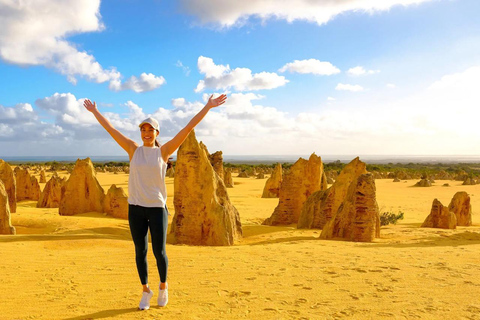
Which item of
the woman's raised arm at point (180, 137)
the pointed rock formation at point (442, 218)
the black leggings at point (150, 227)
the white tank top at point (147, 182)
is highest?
the woman's raised arm at point (180, 137)

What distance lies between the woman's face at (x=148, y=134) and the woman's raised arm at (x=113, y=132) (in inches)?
7.6

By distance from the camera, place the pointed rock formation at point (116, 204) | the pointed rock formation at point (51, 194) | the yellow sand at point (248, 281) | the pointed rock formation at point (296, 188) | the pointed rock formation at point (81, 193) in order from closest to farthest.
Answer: the yellow sand at point (248, 281) → the pointed rock formation at point (296, 188) → the pointed rock formation at point (116, 204) → the pointed rock formation at point (81, 193) → the pointed rock formation at point (51, 194)

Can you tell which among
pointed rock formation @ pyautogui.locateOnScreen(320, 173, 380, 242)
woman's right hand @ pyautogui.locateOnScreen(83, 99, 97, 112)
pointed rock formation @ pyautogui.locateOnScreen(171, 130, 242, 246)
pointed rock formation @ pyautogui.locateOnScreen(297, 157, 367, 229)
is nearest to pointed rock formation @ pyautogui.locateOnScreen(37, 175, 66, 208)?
pointed rock formation @ pyautogui.locateOnScreen(171, 130, 242, 246)

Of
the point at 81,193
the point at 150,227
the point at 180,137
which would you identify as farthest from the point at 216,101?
the point at 81,193

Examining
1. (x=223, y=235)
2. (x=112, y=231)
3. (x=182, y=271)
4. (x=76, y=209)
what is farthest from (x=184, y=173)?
(x=76, y=209)

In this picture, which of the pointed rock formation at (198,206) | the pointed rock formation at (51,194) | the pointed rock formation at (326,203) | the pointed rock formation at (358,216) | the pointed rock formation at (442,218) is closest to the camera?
the pointed rock formation at (198,206)

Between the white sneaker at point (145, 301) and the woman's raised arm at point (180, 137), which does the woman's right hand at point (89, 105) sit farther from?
the white sneaker at point (145, 301)

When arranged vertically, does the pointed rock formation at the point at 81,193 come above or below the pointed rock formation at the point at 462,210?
above

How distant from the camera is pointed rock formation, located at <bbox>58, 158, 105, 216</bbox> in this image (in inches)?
564

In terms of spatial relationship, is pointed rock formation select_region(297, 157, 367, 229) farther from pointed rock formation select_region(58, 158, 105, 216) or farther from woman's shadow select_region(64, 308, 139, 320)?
woman's shadow select_region(64, 308, 139, 320)

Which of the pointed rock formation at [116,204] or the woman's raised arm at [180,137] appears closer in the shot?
the woman's raised arm at [180,137]

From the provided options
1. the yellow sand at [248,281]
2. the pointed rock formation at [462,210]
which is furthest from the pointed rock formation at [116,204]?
the pointed rock formation at [462,210]

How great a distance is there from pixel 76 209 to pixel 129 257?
9.66 meters

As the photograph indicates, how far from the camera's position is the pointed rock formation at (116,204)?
46.3 feet
